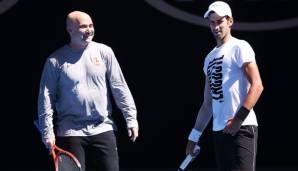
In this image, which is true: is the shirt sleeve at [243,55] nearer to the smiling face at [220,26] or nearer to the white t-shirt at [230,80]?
the white t-shirt at [230,80]

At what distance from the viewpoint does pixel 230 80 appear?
251 inches

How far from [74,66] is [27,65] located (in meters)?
2.20

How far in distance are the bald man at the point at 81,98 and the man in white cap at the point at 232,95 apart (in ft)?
2.90

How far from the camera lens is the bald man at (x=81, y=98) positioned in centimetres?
698

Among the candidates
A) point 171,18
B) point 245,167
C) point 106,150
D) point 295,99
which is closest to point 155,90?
point 171,18

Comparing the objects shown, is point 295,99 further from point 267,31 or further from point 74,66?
point 74,66

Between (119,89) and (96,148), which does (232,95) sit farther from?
(96,148)

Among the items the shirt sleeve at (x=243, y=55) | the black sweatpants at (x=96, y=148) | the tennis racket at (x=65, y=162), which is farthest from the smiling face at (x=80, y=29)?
the shirt sleeve at (x=243, y=55)

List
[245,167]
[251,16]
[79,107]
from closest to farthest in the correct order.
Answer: [245,167] → [79,107] → [251,16]

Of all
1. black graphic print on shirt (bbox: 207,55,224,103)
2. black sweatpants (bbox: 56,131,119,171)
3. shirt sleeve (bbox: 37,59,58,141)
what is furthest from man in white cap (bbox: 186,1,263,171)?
shirt sleeve (bbox: 37,59,58,141)

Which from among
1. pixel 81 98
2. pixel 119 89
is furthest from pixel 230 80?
pixel 81 98

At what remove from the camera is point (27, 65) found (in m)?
9.10

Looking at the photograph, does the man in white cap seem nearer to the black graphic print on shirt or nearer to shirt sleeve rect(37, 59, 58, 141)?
the black graphic print on shirt

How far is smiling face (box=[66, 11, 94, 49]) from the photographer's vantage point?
702cm
